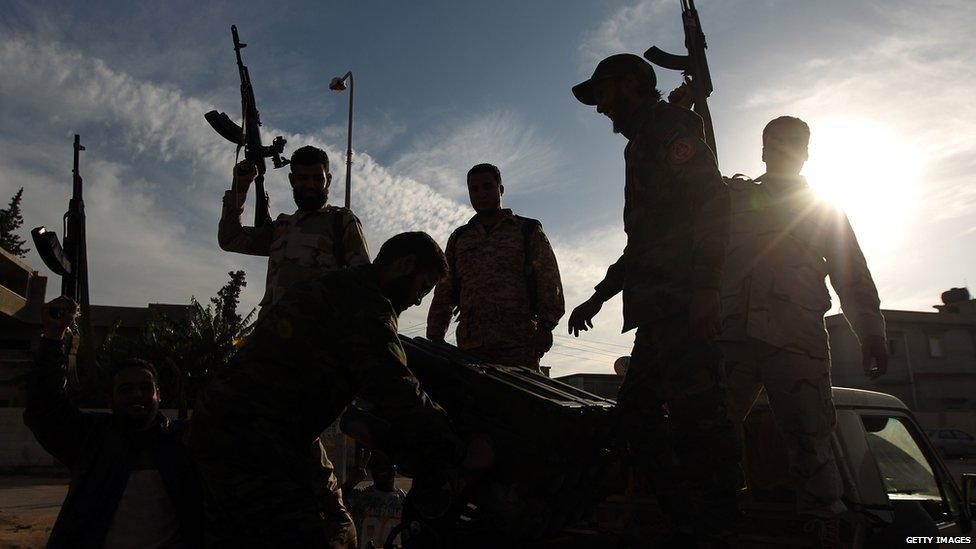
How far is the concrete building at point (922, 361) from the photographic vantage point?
113ft

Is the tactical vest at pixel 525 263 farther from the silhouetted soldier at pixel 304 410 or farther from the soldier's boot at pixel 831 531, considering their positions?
the soldier's boot at pixel 831 531

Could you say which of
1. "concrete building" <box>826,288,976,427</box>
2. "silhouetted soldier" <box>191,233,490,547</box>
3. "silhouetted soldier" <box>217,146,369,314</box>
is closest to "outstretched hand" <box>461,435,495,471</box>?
"silhouetted soldier" <box>191,233,490,547</box>

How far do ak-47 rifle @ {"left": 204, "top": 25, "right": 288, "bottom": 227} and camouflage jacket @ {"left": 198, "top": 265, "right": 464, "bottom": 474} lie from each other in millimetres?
2570

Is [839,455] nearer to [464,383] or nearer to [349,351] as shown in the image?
[464,383]

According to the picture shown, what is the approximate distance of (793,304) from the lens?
276 centimetres

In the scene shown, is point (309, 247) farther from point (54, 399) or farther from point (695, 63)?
point (695, 63)

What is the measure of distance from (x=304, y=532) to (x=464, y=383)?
0.73m

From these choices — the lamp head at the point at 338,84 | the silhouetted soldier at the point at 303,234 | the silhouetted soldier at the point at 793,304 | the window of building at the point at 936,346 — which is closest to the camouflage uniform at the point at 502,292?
the silhouetted soldier at the point at 303,234

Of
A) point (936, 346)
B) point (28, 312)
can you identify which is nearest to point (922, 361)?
point (936, 346)

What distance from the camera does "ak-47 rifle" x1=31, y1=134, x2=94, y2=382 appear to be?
8.16 metres

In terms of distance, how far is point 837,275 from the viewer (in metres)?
2.94

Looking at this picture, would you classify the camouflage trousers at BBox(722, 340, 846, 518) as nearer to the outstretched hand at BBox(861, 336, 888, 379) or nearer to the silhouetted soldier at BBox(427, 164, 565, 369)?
the outstretched hand at BBox(861, 336, 888, 379)

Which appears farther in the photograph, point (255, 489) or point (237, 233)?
point (237, 233)

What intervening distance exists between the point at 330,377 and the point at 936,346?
4231cm
